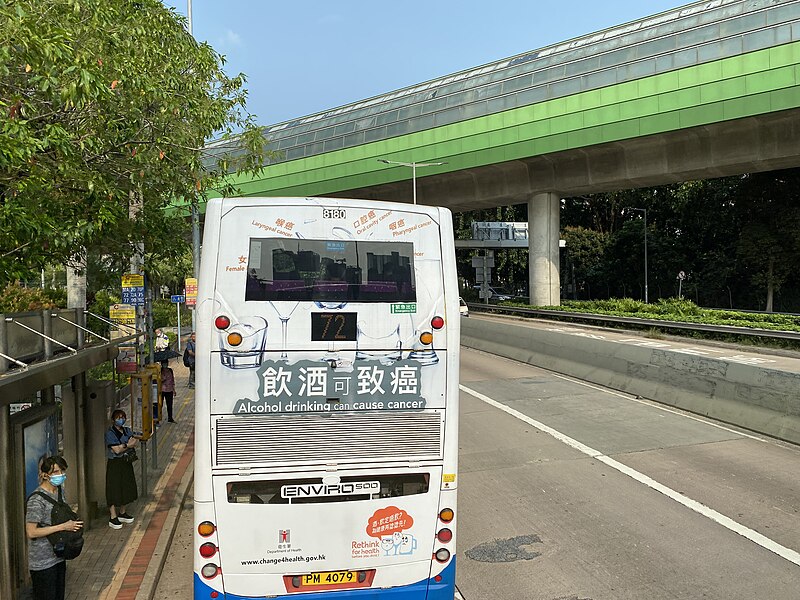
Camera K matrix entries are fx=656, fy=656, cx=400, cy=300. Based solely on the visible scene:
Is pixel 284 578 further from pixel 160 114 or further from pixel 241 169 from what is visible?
pixel 241 169

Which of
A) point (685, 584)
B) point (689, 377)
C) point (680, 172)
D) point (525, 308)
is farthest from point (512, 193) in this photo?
point (685, 584)

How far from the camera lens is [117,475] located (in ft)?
30.0

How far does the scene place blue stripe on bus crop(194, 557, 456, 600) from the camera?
18.7 feet

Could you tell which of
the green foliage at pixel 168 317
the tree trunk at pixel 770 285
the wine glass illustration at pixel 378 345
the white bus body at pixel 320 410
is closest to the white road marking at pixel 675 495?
the white bus body at pixel 320 410

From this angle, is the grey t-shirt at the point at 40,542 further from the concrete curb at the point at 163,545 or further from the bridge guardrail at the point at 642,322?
the bridge guardrail at the point at 642,322

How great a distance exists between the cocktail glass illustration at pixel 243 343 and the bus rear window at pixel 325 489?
1040 mm

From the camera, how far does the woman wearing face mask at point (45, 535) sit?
20.3 ft

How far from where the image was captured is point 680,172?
3033 cm

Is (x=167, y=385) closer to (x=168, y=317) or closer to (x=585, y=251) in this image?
(x=168, y=317)

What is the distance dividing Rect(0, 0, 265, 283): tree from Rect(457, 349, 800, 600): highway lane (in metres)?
6.79

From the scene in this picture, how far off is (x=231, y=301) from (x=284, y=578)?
8.09 ft

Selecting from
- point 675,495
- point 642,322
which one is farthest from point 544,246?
point 675,495

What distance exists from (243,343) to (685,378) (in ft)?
43.4

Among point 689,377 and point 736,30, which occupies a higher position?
point 736,30
